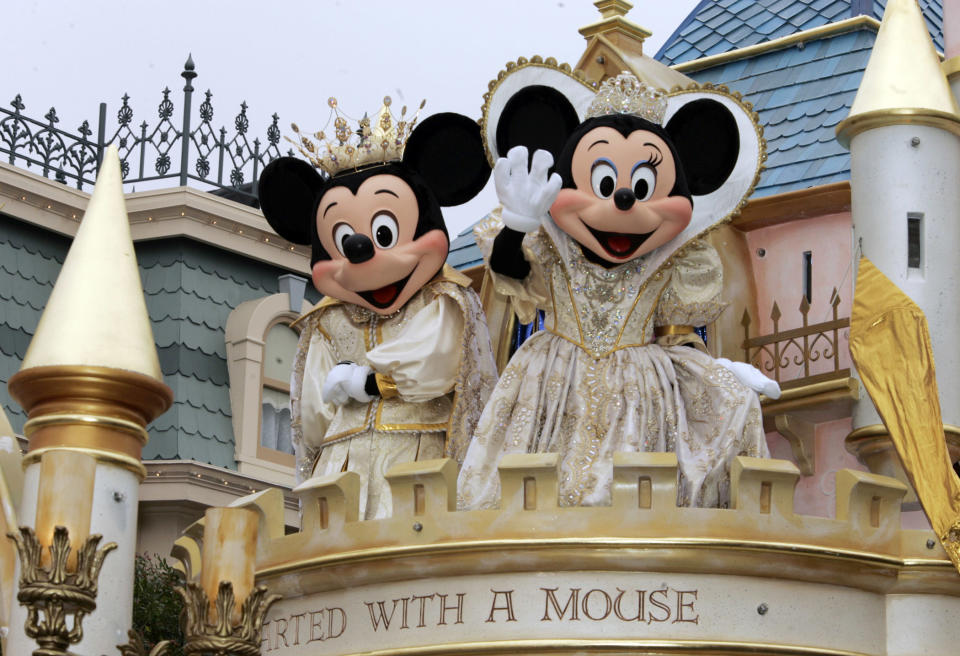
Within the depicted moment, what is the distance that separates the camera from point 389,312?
34.3 feet

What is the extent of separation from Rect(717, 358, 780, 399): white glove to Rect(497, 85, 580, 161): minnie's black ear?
1.23 metres

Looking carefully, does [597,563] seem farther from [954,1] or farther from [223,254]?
[223,254]

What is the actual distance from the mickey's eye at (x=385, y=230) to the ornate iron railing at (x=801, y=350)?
1.92 metres

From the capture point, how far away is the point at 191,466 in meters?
15.6

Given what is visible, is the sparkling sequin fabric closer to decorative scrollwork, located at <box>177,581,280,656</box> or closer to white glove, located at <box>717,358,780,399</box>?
white glove, located at <box>717,358,780,399</box>

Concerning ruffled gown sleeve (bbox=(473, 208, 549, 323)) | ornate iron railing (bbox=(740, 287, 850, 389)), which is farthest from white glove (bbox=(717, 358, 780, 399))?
ornate iron railing (bbox=(740, 287, 850, 389))

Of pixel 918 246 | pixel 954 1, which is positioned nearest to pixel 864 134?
pixel 918 246

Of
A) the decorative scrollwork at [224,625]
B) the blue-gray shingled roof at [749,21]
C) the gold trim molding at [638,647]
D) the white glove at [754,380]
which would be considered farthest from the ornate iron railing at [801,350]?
the decorative scrollwork at [224,625]

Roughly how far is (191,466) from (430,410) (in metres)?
5.52

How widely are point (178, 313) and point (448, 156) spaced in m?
6.24

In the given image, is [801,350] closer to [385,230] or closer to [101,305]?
[385,230]

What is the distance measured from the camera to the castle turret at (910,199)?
10.4 m

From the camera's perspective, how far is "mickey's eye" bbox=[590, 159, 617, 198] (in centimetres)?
991

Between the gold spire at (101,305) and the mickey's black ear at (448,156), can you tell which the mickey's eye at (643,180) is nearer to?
the mickey's black ear at (448,156)
